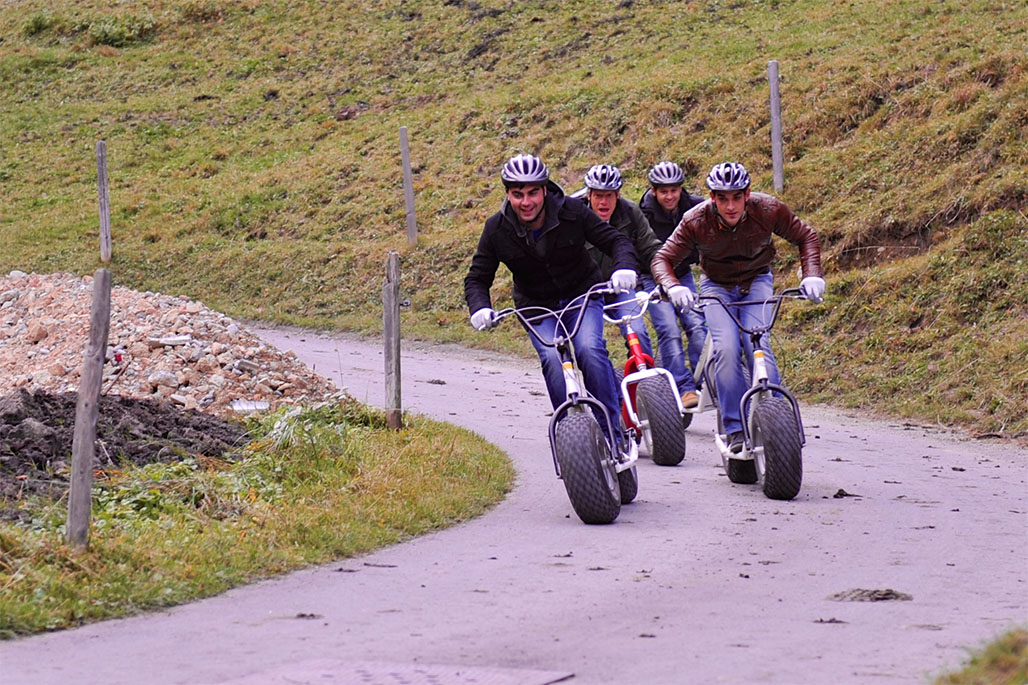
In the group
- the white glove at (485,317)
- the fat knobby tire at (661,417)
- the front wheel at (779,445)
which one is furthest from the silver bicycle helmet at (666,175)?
the white glove at (485,317)

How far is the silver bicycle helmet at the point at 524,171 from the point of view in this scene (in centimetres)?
902

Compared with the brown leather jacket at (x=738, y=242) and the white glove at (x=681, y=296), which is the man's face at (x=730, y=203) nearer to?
the brown leather jacket at (x=738, y=242)

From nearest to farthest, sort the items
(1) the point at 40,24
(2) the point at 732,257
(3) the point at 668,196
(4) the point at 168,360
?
(2) the point at 732,257
(3) the point at 668,196
(4) the point at 168,360
(1) the point at 40,24

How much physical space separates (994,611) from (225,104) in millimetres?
34802

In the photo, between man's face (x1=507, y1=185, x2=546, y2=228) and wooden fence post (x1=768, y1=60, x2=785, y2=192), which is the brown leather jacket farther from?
wooden fence post (x1=768, y1=60, x2=785, y2=192)

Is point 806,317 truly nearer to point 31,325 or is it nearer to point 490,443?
point 490,443

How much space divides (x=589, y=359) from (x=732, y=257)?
160 centimetres

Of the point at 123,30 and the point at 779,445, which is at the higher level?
the point at 123,30

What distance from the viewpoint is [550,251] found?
30.7 feet

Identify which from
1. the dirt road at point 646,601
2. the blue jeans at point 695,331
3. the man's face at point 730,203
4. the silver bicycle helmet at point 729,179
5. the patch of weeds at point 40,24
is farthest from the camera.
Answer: the patch of weeds at point 40,24

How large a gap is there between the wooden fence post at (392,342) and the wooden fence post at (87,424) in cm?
470

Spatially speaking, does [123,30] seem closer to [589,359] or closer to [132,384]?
[132,384]

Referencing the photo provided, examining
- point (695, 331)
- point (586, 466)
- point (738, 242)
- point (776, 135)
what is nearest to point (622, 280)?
point (586, 466)

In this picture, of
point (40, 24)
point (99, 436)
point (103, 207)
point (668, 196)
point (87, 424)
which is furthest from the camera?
point (40, 24)
